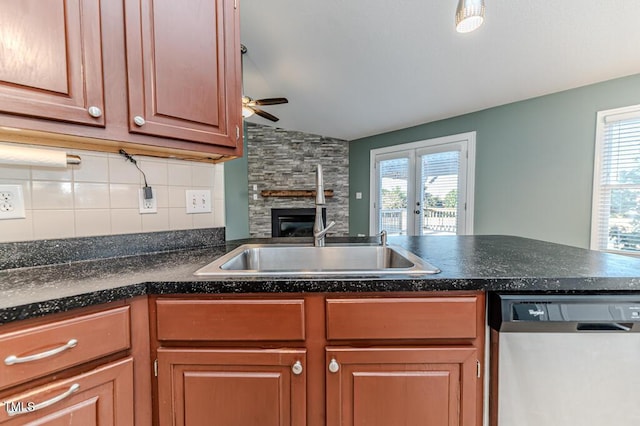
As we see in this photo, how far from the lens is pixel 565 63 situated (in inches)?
93.3

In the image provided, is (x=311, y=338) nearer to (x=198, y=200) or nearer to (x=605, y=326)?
(x=605, y=326)

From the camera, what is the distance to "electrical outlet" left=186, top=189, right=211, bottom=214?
1.34 meters

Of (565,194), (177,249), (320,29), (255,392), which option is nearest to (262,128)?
(320,29)

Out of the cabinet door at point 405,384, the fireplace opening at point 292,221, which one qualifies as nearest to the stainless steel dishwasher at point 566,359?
the cabinet door at point 405,384

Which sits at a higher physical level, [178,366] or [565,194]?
[565,194]

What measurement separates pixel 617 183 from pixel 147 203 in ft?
12.5

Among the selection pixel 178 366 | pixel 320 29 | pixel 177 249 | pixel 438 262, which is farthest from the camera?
pixel 320 29

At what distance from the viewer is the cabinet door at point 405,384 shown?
2.48 ft

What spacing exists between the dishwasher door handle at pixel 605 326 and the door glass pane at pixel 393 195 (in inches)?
146

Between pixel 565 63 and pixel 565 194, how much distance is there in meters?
1.28

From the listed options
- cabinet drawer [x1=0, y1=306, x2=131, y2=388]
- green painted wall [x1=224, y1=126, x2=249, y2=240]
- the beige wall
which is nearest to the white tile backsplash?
the beige wall

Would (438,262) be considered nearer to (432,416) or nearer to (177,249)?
(432,416)

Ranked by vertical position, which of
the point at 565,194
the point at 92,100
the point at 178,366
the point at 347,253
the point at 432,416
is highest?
the point at 92,100

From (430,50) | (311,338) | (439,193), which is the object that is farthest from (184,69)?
(439,193)
